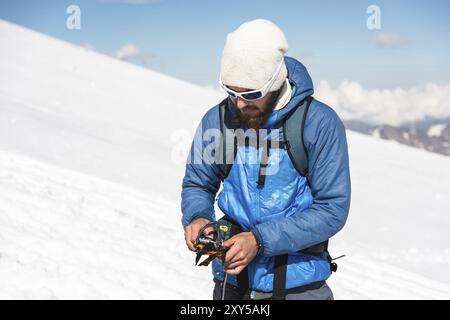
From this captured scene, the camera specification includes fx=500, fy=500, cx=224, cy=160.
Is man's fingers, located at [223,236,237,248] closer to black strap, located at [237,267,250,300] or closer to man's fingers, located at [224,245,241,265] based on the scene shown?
man's fingers, located at [224,245,241,265]

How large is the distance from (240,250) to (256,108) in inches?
22.3

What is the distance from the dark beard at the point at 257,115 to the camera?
6.61ft

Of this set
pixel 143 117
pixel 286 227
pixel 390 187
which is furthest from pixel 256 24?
pixel 143 117

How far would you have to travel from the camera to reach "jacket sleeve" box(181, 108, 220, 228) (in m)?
2.17

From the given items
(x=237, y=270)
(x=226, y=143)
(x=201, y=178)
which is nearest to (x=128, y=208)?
(x=201, y=178)

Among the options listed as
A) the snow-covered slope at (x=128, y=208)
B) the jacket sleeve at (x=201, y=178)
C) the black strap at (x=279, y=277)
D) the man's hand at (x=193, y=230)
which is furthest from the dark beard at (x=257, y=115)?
the snow-covered slope at (x=128, y=208)

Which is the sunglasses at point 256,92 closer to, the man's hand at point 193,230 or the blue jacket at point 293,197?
the blue jacket at point 293,197

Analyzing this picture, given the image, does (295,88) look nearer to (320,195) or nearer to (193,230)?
(320,195)

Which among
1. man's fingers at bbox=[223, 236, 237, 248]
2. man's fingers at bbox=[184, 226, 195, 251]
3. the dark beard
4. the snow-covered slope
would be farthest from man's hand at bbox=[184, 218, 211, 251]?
the snow-covered slope

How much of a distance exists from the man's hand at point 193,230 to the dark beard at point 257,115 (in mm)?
443

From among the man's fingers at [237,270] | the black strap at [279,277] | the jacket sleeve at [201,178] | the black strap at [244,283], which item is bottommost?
the black strap at [244,283]

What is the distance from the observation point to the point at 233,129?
208 cm

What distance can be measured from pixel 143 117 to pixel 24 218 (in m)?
13.0
